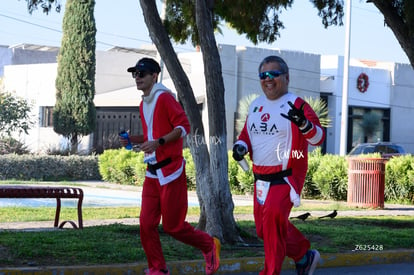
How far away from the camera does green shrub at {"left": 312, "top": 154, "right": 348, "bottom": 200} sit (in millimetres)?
21859

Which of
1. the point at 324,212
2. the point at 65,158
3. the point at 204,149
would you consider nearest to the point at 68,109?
the point at 65,158

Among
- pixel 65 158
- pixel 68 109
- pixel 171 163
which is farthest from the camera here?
pixel 68 109

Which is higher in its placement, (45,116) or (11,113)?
(11,113)

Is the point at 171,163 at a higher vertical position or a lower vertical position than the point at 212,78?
lower

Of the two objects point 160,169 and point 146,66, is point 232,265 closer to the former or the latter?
point 160,169

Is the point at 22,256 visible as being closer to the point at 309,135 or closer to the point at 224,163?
the point at 224,163

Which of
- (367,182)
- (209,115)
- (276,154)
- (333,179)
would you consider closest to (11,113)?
(333,179)

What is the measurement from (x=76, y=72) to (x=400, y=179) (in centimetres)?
1961

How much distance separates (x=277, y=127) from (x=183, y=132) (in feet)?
3.17

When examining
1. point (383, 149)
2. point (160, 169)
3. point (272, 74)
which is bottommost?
point (383, 149)

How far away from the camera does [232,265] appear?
9.39 meters

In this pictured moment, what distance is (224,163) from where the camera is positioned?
34.9ft

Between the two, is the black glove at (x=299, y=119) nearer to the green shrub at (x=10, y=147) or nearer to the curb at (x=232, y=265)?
the curb at (x=232, y=265)

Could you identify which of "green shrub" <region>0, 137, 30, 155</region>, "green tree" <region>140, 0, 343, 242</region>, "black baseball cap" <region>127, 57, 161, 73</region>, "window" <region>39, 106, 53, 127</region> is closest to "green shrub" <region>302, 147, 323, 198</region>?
"green tree" <region>140, 0, 343, 242</region>
